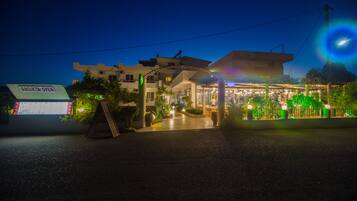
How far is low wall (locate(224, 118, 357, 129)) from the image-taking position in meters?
10.7

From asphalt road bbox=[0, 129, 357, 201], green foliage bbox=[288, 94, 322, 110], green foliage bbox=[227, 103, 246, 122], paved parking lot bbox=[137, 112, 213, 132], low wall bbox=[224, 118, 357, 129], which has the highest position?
green foliage bbox=[288, 94, 322, 110]

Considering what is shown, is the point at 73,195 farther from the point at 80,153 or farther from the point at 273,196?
the point at 273,196

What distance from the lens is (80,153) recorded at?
6.00 meters

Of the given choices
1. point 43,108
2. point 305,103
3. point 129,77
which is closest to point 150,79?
point 129,77

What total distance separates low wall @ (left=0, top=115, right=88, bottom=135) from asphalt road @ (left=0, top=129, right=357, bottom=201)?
2.75 metres

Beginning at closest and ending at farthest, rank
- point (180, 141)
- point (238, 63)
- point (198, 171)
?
point (198, 171) → point (180, 141) → point (238, 63)

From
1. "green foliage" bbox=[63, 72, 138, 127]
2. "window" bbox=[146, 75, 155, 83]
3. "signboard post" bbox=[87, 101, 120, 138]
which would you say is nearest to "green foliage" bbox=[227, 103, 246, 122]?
"green foliage" bbox=[63, 72, 138, 127]

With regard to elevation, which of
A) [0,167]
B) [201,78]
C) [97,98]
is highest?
[201,78]

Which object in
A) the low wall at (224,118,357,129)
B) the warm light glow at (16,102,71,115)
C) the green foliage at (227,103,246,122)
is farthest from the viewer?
the low wall at (224,118,357,129)

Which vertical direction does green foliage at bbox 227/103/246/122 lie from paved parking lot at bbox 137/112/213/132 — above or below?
above

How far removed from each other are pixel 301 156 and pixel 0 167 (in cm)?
819

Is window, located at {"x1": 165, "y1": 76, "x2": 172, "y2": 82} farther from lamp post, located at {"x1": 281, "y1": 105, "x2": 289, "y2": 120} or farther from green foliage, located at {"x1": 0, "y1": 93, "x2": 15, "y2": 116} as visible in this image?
green foliage, located at {"x1": 0, "y1": 93, "x2": 15, "y2": 116}

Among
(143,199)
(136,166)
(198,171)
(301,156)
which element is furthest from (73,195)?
(301,156)

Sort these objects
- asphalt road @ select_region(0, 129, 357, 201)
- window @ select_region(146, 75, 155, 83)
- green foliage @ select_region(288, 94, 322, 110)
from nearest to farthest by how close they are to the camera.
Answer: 1. asphalt road @ select_region(0, 129, 357, 201)
2. green foliage @ select_region(288, 94, 322, 110)
3. window @ select_region(146, 75, 155, 83)
